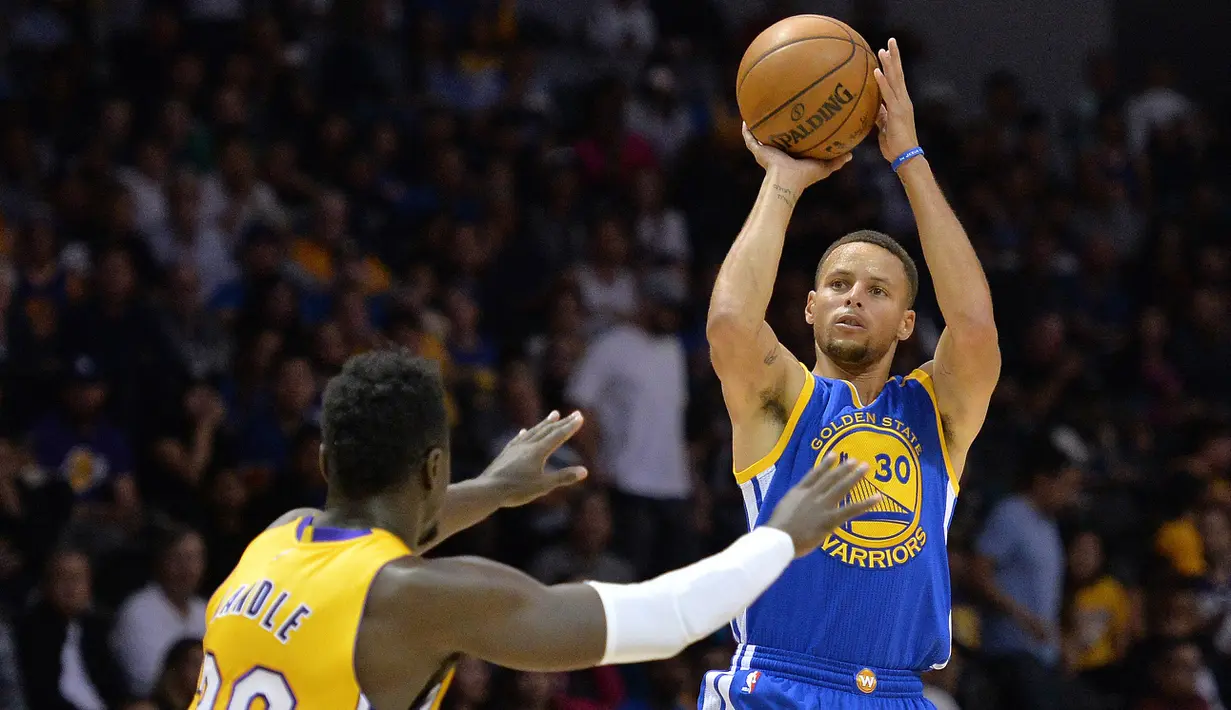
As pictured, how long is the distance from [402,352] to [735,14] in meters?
11.8

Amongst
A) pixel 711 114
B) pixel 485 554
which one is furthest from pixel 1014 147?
pixel 485 554

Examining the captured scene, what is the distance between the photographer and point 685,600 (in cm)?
348

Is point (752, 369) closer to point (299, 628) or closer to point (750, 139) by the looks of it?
point (750, 139)

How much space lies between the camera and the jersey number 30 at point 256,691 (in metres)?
3.30

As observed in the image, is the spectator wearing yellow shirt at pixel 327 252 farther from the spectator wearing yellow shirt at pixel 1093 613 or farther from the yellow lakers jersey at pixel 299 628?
the yellow lakers jersey at pixel 299 628

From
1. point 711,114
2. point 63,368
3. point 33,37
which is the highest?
point 711,114

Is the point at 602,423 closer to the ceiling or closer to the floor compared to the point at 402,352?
closer to the ceiling

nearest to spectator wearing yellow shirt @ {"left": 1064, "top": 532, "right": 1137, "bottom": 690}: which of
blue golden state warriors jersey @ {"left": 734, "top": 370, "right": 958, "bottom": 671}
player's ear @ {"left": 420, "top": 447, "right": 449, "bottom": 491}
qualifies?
blue golden state warriors jersey @ {"left": 734, "top": 370, "right": 958, "bottom": 671}

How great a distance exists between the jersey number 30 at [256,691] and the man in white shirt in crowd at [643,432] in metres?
6.24

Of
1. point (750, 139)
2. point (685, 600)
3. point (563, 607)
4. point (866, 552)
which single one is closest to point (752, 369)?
point (866, 552)

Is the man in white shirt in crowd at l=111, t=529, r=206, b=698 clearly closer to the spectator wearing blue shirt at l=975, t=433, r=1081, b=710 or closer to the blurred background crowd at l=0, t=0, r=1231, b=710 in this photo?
the blurred background crowd at l=0, t=0, r=1231, b=710

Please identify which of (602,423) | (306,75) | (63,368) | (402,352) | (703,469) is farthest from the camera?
(306,75)

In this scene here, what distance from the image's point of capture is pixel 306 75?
11664 mm

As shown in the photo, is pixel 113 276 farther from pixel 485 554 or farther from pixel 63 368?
pixel 485 554
